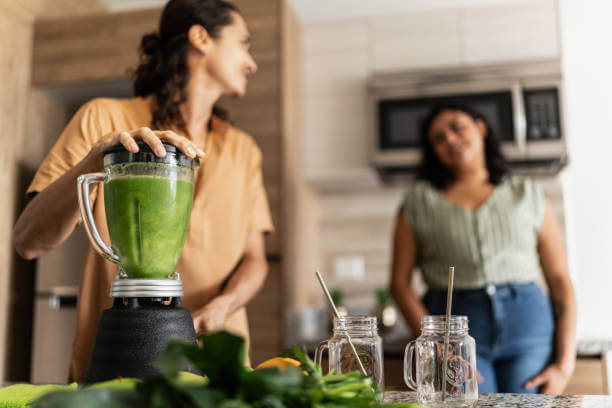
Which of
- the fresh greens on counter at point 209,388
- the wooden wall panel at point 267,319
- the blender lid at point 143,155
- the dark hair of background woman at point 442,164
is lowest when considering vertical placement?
the wooden wall panel at point 267,319

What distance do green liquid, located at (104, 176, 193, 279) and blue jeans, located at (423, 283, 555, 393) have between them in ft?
3.21

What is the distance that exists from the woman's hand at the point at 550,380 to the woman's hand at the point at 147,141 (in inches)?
42.4

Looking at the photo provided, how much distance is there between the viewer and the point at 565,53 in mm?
2422

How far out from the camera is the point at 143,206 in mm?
674

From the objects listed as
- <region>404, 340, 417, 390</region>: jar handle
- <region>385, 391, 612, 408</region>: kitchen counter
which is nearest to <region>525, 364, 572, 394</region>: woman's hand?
<region>385, 391, 612, 408</region>: kitchen counter

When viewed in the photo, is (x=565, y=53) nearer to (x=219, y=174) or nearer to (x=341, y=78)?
(x=341, y=78)

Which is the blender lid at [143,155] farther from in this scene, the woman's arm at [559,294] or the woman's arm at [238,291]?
the woman's arm at [559,294]

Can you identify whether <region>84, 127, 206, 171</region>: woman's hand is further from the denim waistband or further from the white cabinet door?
the white cabinet door

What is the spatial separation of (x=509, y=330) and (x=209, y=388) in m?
1.21

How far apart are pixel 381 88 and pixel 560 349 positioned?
132cm

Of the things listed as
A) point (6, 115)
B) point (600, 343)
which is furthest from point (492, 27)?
point (6, 115)

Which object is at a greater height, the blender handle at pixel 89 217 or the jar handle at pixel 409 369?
the blender handle at pixel 89 217

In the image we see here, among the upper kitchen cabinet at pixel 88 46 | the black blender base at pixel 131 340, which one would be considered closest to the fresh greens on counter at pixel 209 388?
the black blender base at pixel 131 340

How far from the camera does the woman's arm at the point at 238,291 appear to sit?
99 cm
